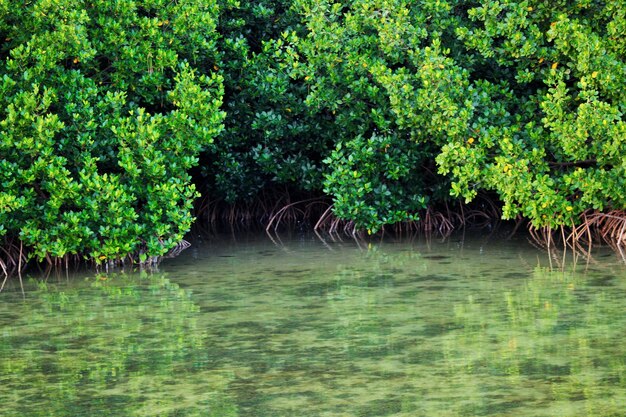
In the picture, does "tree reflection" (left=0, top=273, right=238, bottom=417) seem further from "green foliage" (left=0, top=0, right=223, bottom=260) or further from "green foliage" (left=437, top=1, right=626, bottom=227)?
"green foliage" (left=437, top=1, right=626, bottom=227)

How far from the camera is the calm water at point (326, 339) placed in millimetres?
4789

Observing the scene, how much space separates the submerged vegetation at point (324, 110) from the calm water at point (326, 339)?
21.3 inches

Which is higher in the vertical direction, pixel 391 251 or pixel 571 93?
pixel 571 93

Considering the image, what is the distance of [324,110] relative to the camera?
439 inches

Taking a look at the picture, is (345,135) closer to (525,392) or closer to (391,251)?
(391,251)

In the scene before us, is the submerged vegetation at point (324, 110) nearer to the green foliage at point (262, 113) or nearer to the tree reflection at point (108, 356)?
the green foliage at point (262, 113)

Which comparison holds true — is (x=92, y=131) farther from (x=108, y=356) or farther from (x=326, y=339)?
(x=326, y=339)

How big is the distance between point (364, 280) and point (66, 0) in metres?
Answer: 3.12

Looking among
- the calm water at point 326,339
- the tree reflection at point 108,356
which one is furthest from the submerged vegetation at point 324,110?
the tree reflection at point 108,356

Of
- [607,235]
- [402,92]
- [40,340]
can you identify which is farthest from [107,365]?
[607,235]

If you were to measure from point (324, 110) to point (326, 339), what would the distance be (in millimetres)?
5404

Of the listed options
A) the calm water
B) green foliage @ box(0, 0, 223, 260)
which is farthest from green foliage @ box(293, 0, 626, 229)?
green foliage @ box(0, 0, 223, 260)

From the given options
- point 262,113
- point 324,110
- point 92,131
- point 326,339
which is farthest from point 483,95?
point 326,339

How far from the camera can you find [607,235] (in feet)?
31.9
